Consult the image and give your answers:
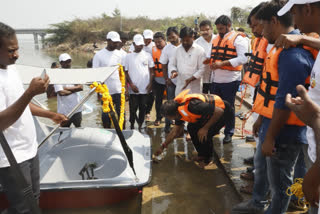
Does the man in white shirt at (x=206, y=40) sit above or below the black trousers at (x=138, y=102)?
above

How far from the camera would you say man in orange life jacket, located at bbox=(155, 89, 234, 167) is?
119 inches

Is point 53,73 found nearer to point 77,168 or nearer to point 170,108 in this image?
point 77,168

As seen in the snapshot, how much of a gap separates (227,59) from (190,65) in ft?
1.93

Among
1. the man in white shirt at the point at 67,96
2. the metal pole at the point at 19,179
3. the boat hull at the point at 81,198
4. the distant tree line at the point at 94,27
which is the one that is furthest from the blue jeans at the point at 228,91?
Result: the distant tree line at the point at 94,27

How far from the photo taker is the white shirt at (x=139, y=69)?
4371 millimetres

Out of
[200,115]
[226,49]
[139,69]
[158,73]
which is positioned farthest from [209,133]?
[158,73]

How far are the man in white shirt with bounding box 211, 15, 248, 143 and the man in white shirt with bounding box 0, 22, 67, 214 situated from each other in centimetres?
255

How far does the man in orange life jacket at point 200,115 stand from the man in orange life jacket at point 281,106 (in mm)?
1099

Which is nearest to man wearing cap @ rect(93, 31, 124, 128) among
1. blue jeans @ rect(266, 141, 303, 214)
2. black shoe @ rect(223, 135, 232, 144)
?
black shoe @ rect(223, 135, 232, 144)

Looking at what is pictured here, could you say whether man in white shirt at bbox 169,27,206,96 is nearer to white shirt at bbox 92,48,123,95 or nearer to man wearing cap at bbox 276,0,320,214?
white shirt at bbox 92,48,123,95

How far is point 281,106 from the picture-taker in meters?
1.62

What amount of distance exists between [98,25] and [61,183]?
40.2 metres

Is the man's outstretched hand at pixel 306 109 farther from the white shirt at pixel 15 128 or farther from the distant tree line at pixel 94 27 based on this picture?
the distant tree line at pixel 94 27

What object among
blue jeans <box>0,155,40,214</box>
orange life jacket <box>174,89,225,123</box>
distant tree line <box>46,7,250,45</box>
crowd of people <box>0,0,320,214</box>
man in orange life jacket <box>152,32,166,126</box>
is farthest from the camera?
distant tree line <box>46,7,250,45</box>
